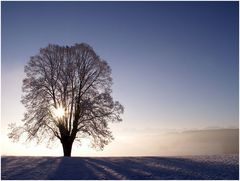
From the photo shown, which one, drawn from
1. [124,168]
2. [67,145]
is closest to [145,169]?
[124,168]

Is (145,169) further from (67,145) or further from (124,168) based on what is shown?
(67,145)

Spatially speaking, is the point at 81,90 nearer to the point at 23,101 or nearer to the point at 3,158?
the point at 23,101

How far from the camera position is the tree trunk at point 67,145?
3031 cm

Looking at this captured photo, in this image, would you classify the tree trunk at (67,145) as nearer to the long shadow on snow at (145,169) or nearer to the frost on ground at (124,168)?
the frost on ground at (124,168)

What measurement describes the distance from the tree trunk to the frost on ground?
24.8 feet

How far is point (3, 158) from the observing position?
78.4 feet

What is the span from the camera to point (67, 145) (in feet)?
99.7

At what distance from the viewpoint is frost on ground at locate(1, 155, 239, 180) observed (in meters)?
17.3

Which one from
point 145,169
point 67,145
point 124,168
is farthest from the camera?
point 67,145

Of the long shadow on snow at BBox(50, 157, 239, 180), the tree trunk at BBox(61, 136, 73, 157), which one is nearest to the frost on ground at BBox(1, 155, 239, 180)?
the long shadow on snow at BBox(50, 157, 239, 180)

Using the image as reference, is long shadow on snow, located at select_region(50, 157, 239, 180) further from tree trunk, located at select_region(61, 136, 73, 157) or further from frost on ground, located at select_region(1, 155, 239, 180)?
tree trunk, located at select_region(61, 136, 73, 157)

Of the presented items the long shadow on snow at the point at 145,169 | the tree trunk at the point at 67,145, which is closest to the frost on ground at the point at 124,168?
the long shadow on snow at the point at 145,169

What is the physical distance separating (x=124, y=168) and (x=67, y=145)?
40.6 feet

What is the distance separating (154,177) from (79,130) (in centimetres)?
1511
